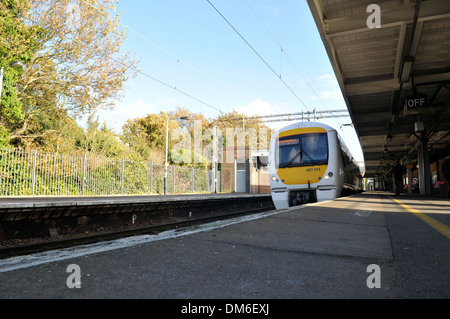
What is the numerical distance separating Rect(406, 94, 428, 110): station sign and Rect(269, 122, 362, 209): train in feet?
12.1

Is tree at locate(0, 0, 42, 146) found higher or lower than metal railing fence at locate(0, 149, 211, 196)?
higher

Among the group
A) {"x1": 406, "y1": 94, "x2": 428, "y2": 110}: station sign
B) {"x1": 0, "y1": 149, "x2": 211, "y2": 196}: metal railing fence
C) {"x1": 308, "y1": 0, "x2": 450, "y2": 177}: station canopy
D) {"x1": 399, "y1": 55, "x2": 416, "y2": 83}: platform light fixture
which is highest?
{"x1": 308, "y1": 0, "x2": 450, "y2": 177}: station canopy

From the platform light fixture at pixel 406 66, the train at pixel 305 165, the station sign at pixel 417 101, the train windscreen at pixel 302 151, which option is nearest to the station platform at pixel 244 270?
the train at pixel 305 165

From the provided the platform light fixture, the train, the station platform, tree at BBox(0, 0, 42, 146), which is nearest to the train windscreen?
the train

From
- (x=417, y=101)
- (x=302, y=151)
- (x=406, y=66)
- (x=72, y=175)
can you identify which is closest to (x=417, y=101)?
(x=417, y=101)

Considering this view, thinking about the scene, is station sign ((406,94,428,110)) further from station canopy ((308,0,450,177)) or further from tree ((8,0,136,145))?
tree ((8,0,136,145))

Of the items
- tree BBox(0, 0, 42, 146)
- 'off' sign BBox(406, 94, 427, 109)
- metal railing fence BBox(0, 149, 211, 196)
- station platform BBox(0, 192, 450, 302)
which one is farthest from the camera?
metal railing fence BBox(0, 149, 211, 196)

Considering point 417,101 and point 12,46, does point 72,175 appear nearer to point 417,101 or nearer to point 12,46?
point 12,46

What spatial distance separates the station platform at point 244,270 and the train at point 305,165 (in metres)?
7.03

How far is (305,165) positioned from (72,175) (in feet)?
41.1

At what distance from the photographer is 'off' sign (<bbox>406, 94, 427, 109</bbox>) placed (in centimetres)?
1152

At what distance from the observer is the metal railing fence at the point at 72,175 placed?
13.6 m

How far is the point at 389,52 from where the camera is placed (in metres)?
10.4

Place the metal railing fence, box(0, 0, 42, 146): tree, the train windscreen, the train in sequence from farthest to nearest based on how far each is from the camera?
the metal railing fence < box(0, 0, 42, 146): tree < the train windscreen < the train
